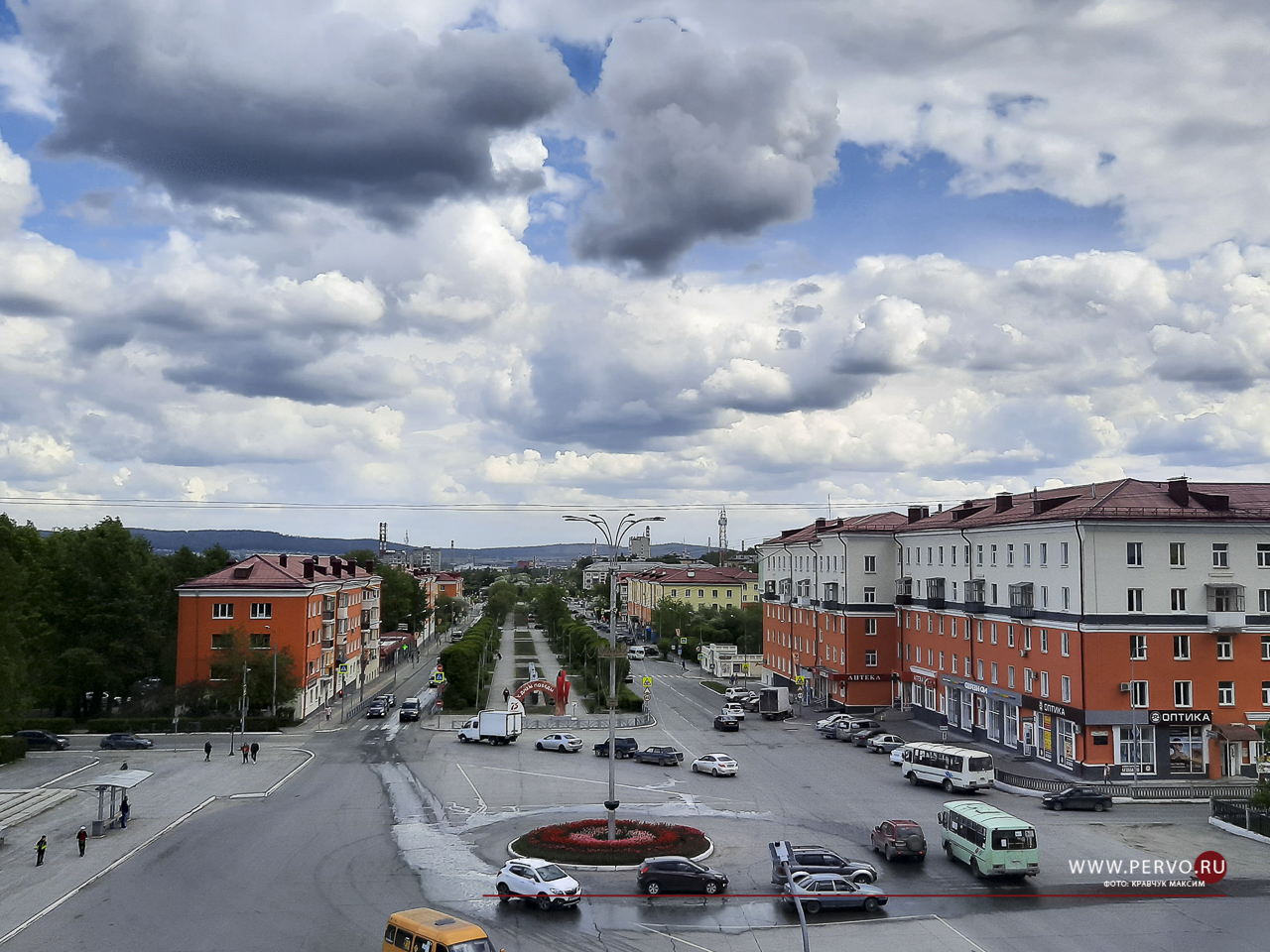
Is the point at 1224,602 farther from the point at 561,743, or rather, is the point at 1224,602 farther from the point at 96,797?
the point at 96,797

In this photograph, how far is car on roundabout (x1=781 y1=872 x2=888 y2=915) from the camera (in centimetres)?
2841

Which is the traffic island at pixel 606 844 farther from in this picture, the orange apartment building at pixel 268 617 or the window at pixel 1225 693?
the orange apartment building at pixel 268 617

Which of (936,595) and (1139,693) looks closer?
(1139,693)

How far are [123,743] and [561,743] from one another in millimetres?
28447

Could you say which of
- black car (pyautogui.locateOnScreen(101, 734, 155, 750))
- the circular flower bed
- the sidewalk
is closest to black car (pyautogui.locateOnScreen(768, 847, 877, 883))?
the circular flower bed

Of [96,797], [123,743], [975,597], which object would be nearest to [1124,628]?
[975,597]

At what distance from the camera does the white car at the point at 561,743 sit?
60188mm

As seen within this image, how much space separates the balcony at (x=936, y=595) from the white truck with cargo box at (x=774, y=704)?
14406mm

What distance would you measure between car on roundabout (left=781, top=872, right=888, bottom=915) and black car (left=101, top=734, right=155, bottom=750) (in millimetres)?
50097

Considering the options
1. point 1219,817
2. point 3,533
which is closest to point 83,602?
point 3,533

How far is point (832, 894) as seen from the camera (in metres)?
28.5

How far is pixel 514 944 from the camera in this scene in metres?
25.3

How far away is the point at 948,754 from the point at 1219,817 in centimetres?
1169

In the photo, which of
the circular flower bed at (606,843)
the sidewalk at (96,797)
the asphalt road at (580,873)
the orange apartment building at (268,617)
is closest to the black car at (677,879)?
the asphalt road at (580,873)
